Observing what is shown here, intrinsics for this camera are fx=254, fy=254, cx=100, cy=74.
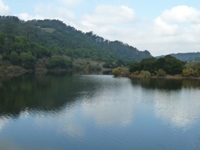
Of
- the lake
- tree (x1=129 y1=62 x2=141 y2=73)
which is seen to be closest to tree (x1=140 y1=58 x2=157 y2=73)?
tree (x1=129 y1=62 x2=141 y2=73)

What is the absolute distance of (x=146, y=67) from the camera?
4181 inches

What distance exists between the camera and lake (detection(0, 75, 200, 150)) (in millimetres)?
26891

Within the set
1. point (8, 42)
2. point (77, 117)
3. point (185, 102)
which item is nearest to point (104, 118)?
point (77, 117)

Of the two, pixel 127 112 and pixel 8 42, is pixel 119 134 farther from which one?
pixel 8 42

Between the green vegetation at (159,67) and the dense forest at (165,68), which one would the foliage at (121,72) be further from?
the green vegetation at (159,67)

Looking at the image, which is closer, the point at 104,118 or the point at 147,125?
the point at 147,125

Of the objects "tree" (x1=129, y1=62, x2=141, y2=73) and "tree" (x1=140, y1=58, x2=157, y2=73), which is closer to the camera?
"tree" (x1=140, y1=58, x2=157, y2=73)

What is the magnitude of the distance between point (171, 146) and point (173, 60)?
79.6 m

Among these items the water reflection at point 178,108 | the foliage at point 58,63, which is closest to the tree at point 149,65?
the water reflection at point 178,108

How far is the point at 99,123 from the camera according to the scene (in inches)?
1355

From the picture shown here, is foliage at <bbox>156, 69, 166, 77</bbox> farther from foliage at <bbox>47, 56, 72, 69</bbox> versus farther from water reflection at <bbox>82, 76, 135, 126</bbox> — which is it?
foliage at <bbox>47, 56, 72, 69</bbox>

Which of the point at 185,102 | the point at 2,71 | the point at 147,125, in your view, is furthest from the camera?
the point at 2,71

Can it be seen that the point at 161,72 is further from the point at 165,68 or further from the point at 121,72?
the point at 121,72

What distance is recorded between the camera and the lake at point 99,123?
26.9 metres
